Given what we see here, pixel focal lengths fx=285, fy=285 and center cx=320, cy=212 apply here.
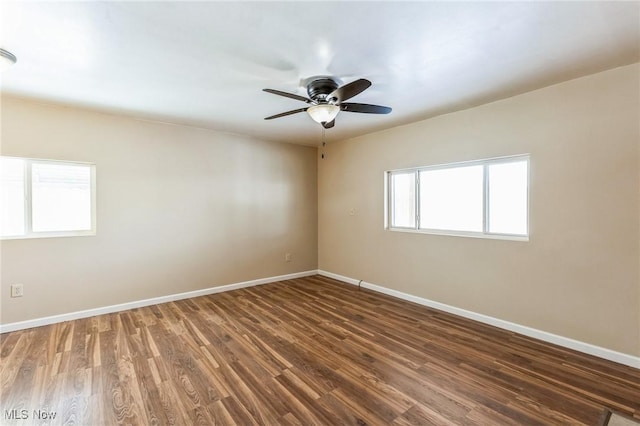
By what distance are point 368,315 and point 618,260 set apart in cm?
237

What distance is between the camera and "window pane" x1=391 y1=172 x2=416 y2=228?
163 inches

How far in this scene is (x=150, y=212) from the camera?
3852 millimetres

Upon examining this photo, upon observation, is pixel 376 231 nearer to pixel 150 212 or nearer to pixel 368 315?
pixel 368 315

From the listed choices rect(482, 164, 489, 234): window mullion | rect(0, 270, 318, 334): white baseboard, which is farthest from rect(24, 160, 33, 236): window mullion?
rect(482, 164, 489, 234): window mullion

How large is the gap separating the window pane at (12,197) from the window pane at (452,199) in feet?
15.8

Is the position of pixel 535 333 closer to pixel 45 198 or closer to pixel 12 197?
pixel 45 198

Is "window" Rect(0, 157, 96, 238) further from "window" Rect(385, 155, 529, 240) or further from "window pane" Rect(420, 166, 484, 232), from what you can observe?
"window pane" Rect(420, 166, 484, 232)

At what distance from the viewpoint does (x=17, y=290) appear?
10.1ft

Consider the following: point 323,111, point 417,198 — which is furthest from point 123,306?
point 417,198

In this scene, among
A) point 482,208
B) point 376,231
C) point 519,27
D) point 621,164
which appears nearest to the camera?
point 519,27

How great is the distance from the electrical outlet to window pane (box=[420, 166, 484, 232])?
4.81 metres

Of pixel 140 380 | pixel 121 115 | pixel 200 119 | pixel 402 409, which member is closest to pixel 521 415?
pixel 402 409

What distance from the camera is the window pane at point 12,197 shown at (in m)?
3.07

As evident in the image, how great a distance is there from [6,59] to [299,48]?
2.16 metres
